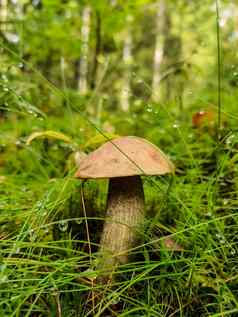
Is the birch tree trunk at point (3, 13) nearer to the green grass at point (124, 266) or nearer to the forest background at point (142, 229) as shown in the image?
the forest background at point (142, 229)

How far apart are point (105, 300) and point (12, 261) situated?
22cm

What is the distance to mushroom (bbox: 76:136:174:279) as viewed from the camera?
0.92 m

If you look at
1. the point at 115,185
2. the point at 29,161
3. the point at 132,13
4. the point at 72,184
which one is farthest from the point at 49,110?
the point at 115,185

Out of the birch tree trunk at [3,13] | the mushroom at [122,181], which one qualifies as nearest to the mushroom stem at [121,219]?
the mushroom at [122,181]

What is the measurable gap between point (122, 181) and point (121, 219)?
4.1 inches

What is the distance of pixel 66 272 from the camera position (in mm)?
900

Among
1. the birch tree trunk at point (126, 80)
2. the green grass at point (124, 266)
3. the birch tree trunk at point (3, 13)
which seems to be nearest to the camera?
the green grass at point (124, 266)

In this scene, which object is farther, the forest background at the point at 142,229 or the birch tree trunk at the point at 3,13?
the birch tree trunk at the point at 3,13

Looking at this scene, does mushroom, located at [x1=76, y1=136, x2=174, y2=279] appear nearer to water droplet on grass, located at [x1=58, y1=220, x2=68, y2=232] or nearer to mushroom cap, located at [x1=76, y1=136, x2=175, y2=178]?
mushroom cap, located at [x1=76, y1=136, x2=175, y2=178]

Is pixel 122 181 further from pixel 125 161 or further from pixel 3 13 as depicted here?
pixel 3 13

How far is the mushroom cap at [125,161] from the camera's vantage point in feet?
2.97

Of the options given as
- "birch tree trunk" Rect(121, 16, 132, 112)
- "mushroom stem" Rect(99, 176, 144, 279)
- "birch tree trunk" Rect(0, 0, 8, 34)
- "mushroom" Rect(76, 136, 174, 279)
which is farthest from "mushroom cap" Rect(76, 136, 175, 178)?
"birch tree trunk" Rect(0, 0, 8, 34)

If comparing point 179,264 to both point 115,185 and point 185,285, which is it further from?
point 115,185

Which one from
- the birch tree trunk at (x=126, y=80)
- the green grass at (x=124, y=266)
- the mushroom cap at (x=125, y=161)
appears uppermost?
the birch tree trunk at (x=126, y=80)
